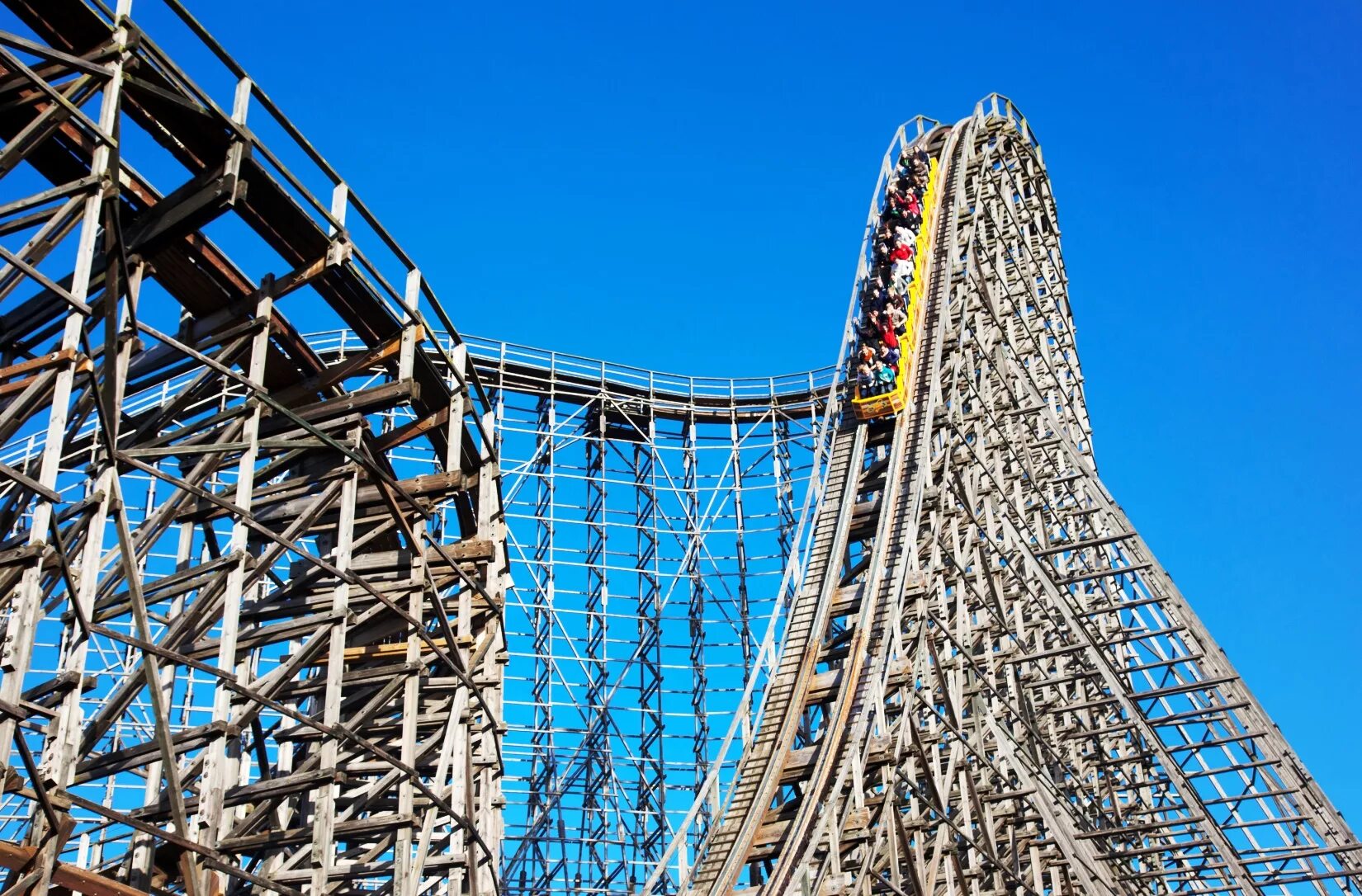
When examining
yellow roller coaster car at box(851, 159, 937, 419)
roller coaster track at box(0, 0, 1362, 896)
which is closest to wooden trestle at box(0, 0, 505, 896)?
roller coaster track at box(0, 0, 1362, 896)

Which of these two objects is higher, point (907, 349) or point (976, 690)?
point (907, 349)

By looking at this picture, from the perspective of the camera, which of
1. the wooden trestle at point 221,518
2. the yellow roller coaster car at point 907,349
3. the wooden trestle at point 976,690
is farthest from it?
the yellow roller coaster car at point 907,349

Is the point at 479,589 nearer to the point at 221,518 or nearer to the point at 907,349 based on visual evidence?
the point at 221,518

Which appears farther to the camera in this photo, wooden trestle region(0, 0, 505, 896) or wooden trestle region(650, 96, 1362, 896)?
wooden trestle region(650, 96, 1362, 896)

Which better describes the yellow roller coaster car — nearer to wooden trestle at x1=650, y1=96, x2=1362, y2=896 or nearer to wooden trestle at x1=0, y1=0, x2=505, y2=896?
wooden trestle at x1=650, y1=96, x2=1362, y2=896

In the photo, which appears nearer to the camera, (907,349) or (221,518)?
(221,518)

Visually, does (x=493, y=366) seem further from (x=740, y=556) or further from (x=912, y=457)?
(x=912, y=457)

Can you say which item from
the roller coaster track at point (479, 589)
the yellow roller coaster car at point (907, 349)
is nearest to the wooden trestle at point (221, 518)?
the roller coaster track at point (479, 589)

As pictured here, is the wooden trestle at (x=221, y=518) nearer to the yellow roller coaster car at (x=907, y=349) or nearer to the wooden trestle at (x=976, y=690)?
the wooden trestle at (x=976, y=690)

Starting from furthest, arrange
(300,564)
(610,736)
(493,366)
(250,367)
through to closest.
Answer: (493,366), (610,736), (300,564), (250,367)

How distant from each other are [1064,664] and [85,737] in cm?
1517

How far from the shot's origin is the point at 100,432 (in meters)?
8.71

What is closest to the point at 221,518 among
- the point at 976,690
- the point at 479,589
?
the point at 479,589

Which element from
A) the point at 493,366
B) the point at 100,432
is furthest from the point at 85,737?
the point at 493,366
